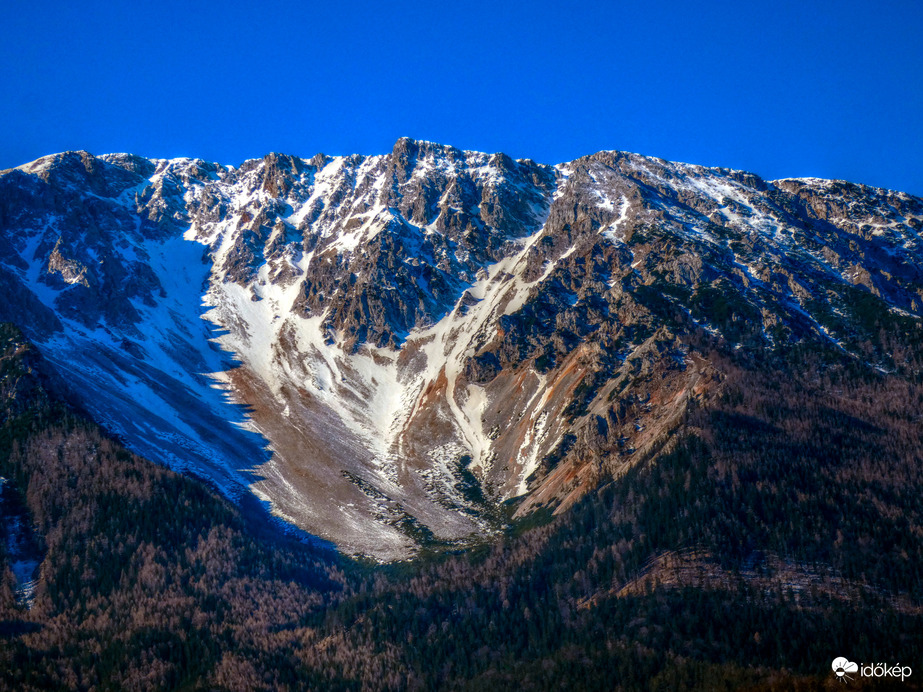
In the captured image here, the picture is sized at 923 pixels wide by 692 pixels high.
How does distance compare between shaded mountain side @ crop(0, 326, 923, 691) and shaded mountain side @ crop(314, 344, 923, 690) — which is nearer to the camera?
shaded mountain side @ crop(314, 344, 923, 690)

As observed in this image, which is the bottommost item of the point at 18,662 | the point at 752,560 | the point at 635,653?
the point at 18,662

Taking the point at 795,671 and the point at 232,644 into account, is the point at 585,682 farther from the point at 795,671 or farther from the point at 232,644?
the point at 232,644

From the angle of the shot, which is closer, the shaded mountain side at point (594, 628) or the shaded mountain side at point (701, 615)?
the shaded mountain side at point (701, 615)

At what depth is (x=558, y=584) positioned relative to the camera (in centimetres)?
19925

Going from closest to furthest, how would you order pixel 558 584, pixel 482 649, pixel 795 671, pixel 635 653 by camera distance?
pixel 795 671 → pixel 635 653 → pixel 482 649 → pixel 558 584

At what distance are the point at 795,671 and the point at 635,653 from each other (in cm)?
3017

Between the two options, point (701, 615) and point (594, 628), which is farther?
point (594, 628)

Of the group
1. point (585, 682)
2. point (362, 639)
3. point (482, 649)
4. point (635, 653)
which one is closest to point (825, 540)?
point (635, 653)

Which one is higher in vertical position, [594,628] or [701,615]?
[701,615]

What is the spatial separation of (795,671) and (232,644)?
120044 mm

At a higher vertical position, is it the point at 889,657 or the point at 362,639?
the point at 889,657

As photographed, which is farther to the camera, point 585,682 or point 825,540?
point 825,540

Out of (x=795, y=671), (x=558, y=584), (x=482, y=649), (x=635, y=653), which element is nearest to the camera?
(x=795, y=671)

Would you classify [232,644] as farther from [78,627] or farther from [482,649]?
[482,649]
